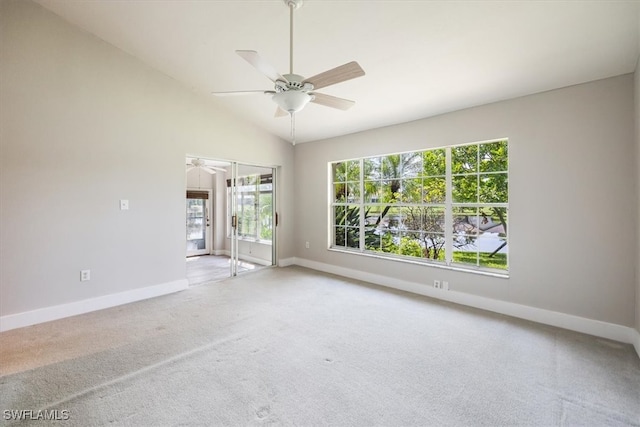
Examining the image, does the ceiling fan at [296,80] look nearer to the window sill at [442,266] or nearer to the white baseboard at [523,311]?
the window sill at [442,266]

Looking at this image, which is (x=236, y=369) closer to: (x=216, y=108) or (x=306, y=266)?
(x=306, y=266)

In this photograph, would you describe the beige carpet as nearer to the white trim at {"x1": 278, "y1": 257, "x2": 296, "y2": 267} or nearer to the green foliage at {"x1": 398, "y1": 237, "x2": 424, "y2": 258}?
the green foliage at {"x1": 398, "y1": 237, "x2": 424, "y2": 258}

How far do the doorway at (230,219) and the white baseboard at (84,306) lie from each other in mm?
580

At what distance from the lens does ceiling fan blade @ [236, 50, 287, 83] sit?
70.9 inches

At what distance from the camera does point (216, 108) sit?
4.68 metres

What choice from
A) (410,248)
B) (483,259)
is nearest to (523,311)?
(483,259)

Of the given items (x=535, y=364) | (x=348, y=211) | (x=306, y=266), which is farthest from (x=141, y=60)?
(x=535, y=364)

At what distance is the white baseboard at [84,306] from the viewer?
9.85 ft

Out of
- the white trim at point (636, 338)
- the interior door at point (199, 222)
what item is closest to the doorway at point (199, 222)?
the interior door at point (199, 222)

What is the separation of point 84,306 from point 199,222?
393 centimetres

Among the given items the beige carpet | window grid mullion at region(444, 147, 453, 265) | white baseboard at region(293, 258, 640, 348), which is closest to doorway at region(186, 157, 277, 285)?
the beige carpet

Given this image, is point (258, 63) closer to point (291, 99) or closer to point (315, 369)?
point (291, 99)

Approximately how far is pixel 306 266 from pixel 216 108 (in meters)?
3.42

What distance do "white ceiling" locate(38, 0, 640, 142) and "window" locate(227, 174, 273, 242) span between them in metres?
2.24
